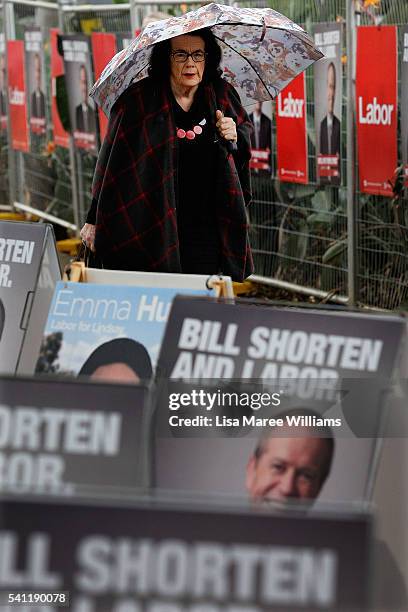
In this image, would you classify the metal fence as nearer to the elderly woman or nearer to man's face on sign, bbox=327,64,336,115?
man's face on sign, bbox=327,64,336,115

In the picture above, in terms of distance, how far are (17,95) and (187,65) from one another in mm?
8656

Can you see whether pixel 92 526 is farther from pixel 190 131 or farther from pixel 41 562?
pixel 190 131

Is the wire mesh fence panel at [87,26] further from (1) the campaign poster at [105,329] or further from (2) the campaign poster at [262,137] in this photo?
(1) the campaign poster at [105,329]

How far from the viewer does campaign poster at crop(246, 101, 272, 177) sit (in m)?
9.16

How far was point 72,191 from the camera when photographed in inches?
489

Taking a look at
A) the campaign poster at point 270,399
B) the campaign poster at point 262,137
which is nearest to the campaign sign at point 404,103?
the campaign poster at point 262,137

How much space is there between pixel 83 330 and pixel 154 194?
57.7 inches

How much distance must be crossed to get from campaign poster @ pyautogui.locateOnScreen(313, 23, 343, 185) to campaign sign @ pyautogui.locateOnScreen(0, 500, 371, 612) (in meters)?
6.55

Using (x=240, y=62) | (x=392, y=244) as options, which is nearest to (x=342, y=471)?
(x=240, y=62)

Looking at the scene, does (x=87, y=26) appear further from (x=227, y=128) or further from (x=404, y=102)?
(x=227, y=128)

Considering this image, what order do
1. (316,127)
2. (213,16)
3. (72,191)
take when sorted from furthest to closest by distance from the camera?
1. (72,191)
2. (316,127)
3. (213,16)

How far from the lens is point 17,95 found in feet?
44.9

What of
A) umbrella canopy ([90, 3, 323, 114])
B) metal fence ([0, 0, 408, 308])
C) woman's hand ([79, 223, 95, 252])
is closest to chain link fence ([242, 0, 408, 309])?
metal fence ([0, 0, 408, 308])

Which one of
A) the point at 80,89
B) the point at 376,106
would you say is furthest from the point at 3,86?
the point at 376,106
